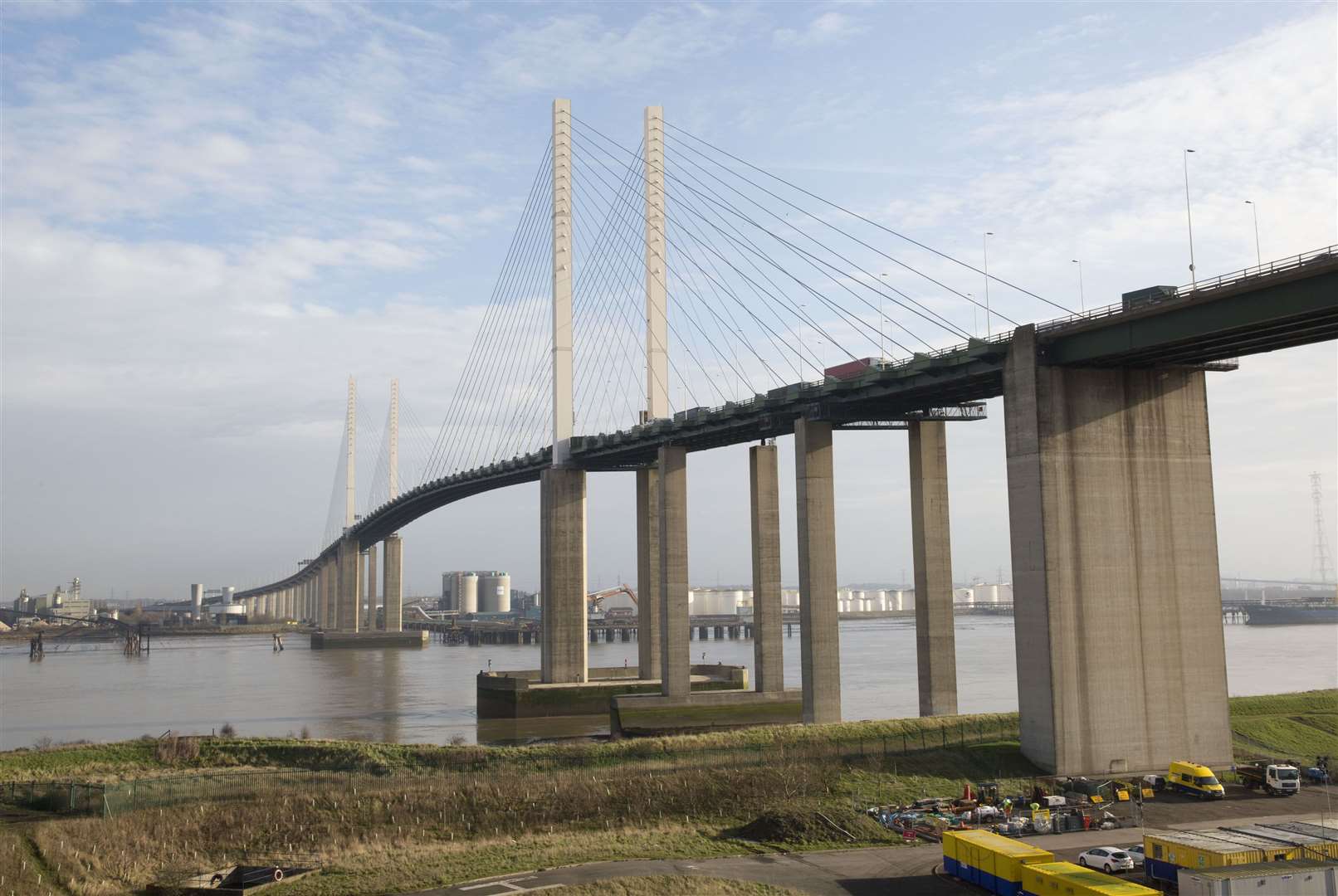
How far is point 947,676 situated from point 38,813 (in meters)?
32.5

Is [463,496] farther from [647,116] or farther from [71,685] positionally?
[647,116]

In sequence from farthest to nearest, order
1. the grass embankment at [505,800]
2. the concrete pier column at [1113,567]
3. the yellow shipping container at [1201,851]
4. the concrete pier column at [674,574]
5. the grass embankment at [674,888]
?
the concrete pier column at [674,574] → the concrete pier column at [1113,567] → the grass embankment at [505,800] → the grass embankment at [674,888] → the yellow shipping container at [1201,851]

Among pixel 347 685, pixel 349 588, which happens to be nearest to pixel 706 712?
pixel 347 685

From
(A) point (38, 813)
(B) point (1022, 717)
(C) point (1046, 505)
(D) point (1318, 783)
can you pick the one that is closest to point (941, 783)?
(B) point (1022, 717)

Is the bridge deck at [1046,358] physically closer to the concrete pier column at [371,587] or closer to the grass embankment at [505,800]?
the grass embankment at [505,800]

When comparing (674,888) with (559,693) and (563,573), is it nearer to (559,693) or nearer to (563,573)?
(559,693)

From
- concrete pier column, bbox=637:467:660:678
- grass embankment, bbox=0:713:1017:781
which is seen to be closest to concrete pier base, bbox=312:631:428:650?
concrete pier column, bbox=637:467:660:678

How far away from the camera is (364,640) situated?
14638 cm

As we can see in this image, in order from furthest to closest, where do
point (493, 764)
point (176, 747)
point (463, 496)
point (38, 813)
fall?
point (463, 496), point (176, 747), point (493, 764), point (38, 813)

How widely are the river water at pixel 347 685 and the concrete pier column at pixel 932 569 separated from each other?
317 inches

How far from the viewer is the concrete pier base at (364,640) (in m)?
144

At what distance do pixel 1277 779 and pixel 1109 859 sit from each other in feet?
36.4

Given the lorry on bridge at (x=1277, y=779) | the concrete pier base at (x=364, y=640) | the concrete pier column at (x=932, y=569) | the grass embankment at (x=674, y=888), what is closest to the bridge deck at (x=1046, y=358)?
the concrete pier column at (x=932, y=569)

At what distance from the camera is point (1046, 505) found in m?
34.1
